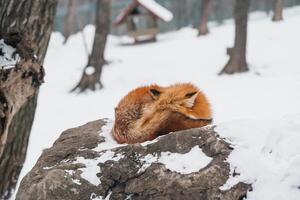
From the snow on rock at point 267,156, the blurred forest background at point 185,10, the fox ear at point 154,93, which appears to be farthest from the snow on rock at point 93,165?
the blurred forest background at point 185,10

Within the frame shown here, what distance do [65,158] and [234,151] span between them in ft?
3.08

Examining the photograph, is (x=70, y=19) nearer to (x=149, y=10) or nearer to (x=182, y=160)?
(x=149, y=10)

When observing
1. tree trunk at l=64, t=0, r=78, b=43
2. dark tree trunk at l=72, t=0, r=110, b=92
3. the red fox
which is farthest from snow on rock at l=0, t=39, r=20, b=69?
tree trunk at l=64, t=0, r=78, b=43

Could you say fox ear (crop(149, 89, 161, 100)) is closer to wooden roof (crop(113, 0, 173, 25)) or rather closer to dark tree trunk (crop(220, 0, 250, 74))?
dark tree trunk (crop(220, 0, 250, 74))

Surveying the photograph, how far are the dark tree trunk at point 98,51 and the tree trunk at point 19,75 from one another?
780cm

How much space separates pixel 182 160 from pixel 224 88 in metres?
8.00

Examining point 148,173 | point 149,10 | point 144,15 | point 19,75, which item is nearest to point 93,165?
point 148,173

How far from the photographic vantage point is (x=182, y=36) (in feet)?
68.8

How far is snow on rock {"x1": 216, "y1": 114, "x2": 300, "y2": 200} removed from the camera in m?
1.96

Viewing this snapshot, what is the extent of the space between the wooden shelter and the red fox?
717 inches

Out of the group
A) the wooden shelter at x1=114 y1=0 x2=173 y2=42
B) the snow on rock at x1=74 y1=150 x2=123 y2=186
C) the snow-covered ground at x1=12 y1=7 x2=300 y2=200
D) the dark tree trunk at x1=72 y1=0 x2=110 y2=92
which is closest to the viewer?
the snow-covered ground at x1=12 y1=7 x2=300 y2=200

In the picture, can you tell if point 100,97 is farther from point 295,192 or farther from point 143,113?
point 295,192

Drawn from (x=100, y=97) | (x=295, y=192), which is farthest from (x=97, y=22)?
(x=295, y=192)

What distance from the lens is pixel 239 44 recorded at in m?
11.6
